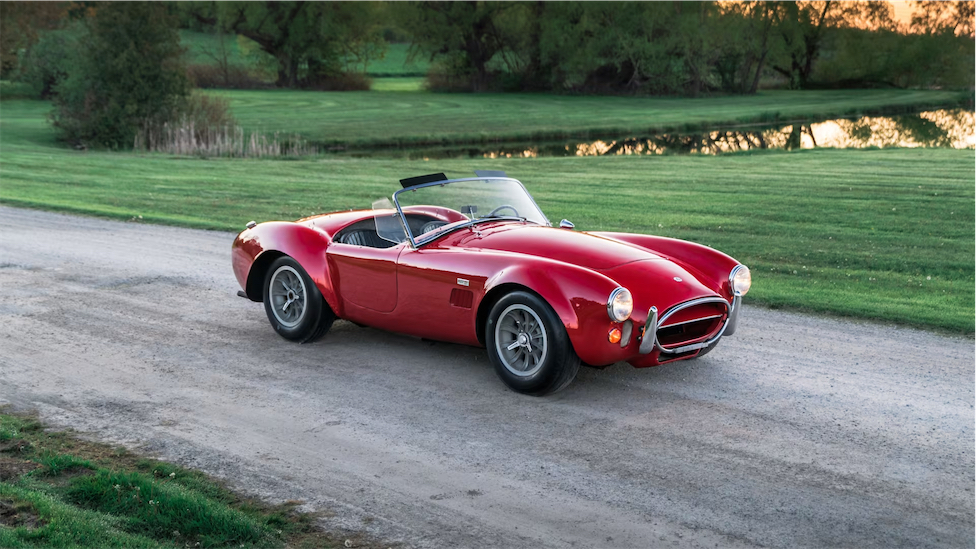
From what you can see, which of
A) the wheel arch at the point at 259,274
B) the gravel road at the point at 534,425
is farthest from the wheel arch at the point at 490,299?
the wheel arch at the point at 259,274

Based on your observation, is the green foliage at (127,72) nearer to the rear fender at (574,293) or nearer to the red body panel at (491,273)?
the red body panel at (491,273)

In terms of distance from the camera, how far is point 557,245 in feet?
23.4

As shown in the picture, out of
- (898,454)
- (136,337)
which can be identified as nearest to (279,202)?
(136,337)

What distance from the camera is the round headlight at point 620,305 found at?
617 cm

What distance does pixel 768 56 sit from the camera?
69.9m

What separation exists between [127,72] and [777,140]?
1001 inches

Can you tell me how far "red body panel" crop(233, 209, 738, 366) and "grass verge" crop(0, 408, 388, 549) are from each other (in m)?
2.37

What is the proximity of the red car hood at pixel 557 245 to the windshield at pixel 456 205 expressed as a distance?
208 millimetres

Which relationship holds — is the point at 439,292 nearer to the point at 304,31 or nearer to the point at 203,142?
the point at 203,142

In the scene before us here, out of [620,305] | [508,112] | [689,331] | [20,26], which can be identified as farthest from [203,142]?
[20,26]

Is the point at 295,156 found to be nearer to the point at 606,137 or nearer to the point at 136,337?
the point at 606,137

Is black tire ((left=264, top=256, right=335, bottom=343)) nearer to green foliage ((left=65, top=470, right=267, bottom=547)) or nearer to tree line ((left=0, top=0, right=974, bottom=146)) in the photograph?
green foliage ((left=65, top=470, right=267, bottom=547))

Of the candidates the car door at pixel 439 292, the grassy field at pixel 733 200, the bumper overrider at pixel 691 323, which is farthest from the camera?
the grassy field at pixel 733 200

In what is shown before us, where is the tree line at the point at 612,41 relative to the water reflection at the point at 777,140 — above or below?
above
